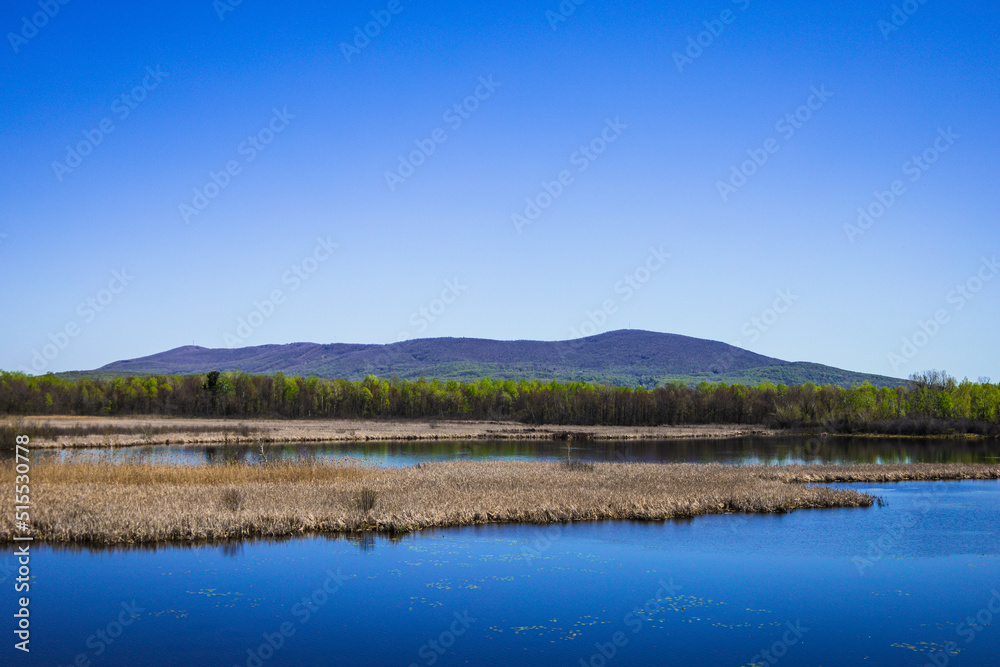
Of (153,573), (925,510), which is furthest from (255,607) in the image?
(925,510)

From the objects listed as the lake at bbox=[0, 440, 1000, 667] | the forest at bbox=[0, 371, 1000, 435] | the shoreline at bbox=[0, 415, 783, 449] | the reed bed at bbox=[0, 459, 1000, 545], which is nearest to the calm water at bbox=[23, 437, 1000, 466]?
the shoreline at bbox=[0, 415, 783, 449]

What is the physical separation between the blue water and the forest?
78.0 metres

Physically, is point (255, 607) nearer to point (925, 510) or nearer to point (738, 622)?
point (738, 622)

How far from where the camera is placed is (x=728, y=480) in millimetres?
36469

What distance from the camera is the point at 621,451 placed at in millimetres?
64188

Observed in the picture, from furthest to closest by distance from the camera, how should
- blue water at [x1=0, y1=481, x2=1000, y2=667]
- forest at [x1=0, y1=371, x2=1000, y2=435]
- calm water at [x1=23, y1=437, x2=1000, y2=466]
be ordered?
1. forest at [x1=0, y1=371, x2=1000, y2=435]
2. calm water at [x1=23, y1=437, x2=1000, y2=466]
3. blue water at [x1=0, y1=481, x2=1000, y2=667]

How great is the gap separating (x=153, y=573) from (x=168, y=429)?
5905 centimetres

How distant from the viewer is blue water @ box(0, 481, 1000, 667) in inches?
577

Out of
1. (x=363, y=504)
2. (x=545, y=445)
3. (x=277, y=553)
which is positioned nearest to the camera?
(x=277, y=553)

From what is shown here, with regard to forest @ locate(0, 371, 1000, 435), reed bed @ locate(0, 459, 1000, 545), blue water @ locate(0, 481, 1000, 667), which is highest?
forest @ locate(0, 371, 1000, 435)

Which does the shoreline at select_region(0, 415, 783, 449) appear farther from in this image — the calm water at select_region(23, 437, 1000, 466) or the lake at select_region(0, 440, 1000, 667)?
the lake at select_region(0, 440, 1000, 667)

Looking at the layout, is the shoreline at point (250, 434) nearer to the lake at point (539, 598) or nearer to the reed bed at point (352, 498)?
the reed bed at point (352, 498)

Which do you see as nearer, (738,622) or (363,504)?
(738,622)

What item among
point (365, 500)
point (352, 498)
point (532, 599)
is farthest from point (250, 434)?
point (532, 599)
